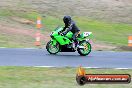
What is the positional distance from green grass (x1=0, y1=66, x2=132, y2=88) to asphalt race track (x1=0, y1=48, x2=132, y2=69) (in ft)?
4.62

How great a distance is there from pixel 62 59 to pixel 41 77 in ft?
17.3

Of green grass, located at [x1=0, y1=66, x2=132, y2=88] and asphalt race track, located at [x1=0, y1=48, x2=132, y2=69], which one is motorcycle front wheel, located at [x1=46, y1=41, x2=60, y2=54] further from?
green grass, located at [x1=0, y1=66, x2=132, y2=88]

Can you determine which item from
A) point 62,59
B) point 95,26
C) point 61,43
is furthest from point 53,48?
point 95,26

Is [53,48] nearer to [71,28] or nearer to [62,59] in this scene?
[71,28]

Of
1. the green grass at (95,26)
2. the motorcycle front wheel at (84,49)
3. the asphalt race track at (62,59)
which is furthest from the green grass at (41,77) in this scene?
the green grass at (95,26)

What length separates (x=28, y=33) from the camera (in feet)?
95.7

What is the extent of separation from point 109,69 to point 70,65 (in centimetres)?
149

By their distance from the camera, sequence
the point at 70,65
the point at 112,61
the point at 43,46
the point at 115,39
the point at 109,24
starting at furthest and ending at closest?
the point at 109,24 < the point at 115,39 < the point at 43,46 < the point at 112,61 < the point at 70,65

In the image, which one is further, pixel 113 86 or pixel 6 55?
pixel 6 55

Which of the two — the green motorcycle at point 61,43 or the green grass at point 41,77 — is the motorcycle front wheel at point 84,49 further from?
the green grass at point 41,77

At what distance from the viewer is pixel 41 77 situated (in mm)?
14617

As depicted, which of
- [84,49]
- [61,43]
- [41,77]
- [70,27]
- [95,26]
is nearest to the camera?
[41,77]

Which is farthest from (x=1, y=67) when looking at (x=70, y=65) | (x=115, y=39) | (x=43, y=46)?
(x=115, y=39)

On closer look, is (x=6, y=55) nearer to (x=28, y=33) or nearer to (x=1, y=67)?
(x=1, y=67)
